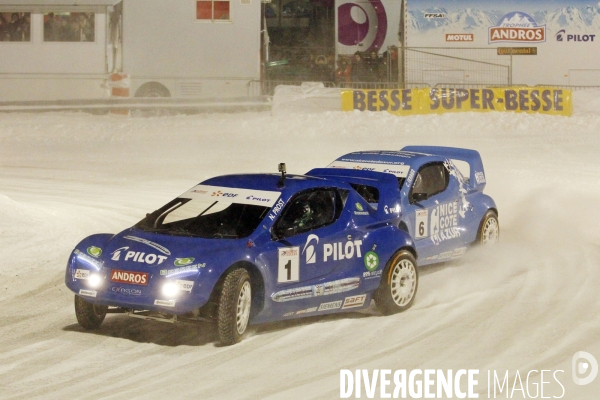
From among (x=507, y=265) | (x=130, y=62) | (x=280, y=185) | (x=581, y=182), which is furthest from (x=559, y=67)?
(x=280, y=185)

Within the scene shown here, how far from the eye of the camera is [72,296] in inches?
316

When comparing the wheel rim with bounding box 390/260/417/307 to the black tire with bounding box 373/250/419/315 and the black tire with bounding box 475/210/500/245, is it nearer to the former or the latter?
the black tire with bounding box 373/250/419/315

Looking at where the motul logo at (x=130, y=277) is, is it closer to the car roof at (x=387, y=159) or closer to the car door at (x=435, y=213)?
the car door at (x=435, y=213)

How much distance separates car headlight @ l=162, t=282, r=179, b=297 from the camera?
605 cm

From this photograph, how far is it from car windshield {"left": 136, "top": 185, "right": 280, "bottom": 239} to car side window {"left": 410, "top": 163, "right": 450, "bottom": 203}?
2814 mm

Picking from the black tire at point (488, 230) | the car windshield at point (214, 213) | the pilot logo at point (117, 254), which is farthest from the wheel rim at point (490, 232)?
the pilot logo at point (117, 254)

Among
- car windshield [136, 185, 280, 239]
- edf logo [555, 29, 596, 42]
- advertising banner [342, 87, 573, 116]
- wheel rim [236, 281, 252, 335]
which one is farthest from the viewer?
edf logo [555, 29, 596, 42]

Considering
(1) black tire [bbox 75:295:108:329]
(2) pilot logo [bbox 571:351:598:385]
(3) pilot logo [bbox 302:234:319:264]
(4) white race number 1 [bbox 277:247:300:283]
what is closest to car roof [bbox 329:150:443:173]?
(3) pilot logo [bbox 302:234:319:264]

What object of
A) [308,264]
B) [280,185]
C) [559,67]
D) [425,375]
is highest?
[559,67]

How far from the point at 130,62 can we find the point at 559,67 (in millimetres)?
11882

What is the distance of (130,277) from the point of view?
6.19m

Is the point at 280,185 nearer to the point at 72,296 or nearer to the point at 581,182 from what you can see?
the point at 72,296

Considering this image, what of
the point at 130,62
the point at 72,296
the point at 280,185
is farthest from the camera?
the point at 130,62

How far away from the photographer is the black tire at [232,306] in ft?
20.0
